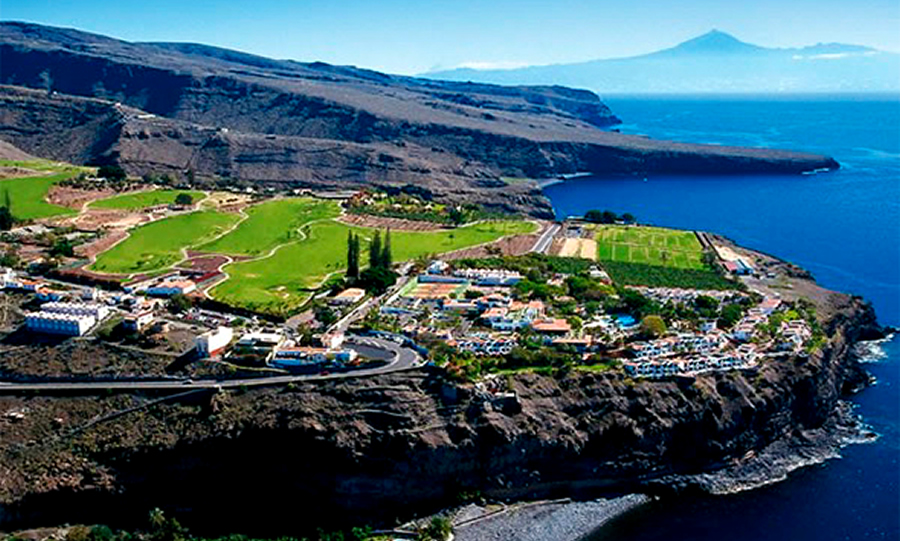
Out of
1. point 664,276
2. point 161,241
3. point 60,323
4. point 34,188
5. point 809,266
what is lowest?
point 60,323

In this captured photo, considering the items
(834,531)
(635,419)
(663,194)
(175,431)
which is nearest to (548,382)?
(635,419)

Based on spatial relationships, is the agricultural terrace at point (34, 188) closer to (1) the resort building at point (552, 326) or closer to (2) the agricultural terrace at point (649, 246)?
(2) the agricultural terrace at point (649, 246)

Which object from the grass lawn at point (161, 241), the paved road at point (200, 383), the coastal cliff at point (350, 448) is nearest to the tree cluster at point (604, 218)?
the grass lawn at point (161, 241)

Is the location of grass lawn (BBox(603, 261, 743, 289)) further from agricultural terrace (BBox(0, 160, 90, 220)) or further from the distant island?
agricultural terrace (BBox(0, 160, 90, 220))

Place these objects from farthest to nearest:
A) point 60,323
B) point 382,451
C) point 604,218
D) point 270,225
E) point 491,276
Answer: point 604,218 < point 270,225 < point 491,276 < point 60,323 < point 382,451

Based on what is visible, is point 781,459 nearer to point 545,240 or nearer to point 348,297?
point 348,297

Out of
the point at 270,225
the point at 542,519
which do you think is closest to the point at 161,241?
the point at 270,225

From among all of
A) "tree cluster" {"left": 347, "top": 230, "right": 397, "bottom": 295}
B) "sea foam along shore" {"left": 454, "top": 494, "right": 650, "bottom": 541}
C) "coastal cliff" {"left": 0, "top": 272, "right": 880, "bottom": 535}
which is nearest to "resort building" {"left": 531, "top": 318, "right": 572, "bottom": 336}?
"coastal cliff" {"left": 0, "top": 272, "right": 880, "bottom": 535}
